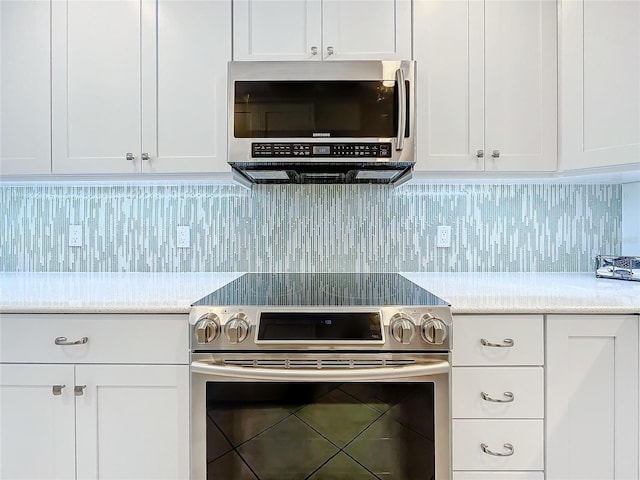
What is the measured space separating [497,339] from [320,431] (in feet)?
1.97

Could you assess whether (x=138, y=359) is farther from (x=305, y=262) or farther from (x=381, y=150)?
(x=381, y=150)

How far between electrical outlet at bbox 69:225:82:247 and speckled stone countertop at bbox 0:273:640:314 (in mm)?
149

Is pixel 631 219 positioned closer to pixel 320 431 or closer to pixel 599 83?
pixel 599 83

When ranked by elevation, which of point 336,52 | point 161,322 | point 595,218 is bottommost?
point 161,322

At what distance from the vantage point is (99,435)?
1.27 meters

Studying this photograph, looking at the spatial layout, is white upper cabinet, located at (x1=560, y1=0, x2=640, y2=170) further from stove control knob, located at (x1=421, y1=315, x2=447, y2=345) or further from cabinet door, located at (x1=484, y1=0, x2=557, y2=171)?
stove control knob, located at (x1=421, y1=315, x2=447, y2=345)

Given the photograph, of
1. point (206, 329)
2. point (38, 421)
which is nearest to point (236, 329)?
point (206, 329)

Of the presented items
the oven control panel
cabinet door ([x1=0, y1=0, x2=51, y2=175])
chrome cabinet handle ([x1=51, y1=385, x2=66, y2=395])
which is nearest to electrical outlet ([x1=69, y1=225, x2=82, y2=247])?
cabinet door ([x1=0, y1=0, x2=51, y2=175])

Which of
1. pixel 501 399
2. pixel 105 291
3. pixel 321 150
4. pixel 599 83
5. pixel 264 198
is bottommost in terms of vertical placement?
pixel 501 399

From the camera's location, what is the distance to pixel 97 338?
127cm

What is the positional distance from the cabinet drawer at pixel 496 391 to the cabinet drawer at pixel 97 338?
0.84 meters

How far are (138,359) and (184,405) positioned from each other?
0.66ft

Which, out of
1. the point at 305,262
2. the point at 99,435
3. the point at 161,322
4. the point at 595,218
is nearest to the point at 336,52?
the point at 305,262

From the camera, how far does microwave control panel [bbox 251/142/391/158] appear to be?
1464 mm
